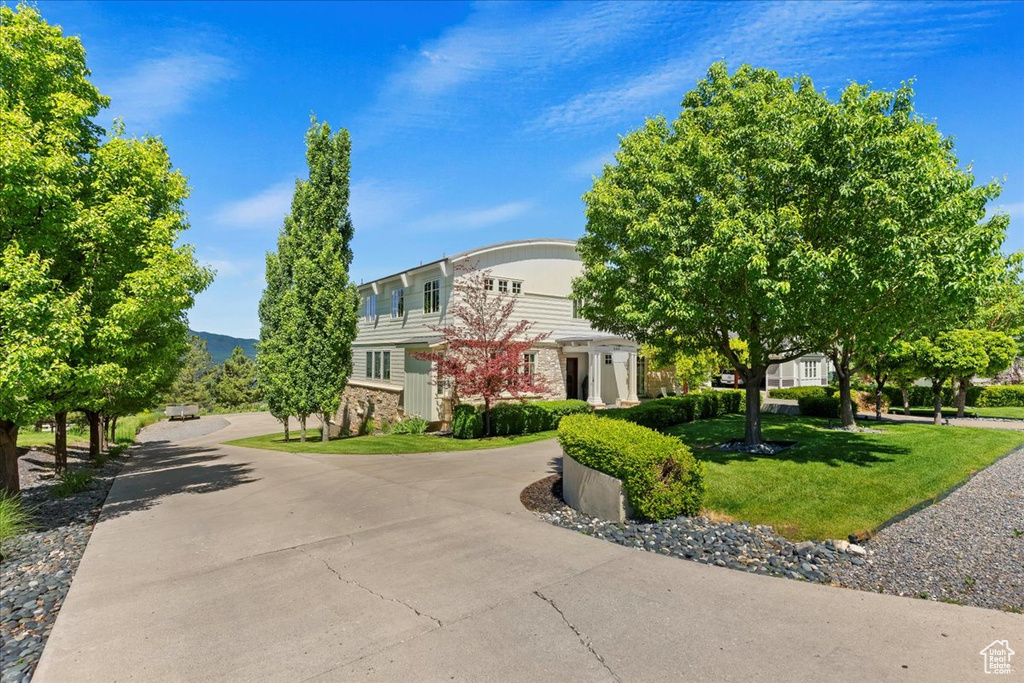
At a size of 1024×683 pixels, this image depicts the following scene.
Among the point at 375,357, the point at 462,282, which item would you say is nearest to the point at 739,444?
the point at 462,282

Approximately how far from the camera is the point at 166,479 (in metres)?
11.9

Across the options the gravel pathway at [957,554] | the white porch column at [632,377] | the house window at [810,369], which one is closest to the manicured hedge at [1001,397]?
the house window at [810,369]

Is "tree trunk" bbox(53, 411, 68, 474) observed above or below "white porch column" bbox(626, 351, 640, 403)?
below

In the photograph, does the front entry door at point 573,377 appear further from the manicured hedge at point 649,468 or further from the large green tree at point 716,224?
the manicured hedge at point 649,468

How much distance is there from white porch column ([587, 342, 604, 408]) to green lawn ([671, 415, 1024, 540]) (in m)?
7.65

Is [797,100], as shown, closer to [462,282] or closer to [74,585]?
[462,282]

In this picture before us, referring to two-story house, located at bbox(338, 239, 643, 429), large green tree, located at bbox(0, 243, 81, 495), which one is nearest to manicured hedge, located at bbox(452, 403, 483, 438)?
two-story house, located at bbox(338, 239, 643, 429)

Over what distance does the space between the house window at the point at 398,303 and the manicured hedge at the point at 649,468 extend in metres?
17.7

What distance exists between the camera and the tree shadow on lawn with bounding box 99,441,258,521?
30.8ft

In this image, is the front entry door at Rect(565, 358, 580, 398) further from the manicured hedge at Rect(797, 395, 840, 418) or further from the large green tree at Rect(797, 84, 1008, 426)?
the large green tree at Rect(797, 84, 1008, 426)

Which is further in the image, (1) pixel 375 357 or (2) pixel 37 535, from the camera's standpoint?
(1) pixel 375 357

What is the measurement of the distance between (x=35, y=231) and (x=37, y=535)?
14.7 feet

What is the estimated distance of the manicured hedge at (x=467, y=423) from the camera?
58.3ft

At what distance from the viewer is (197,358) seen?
46281 millimetres
